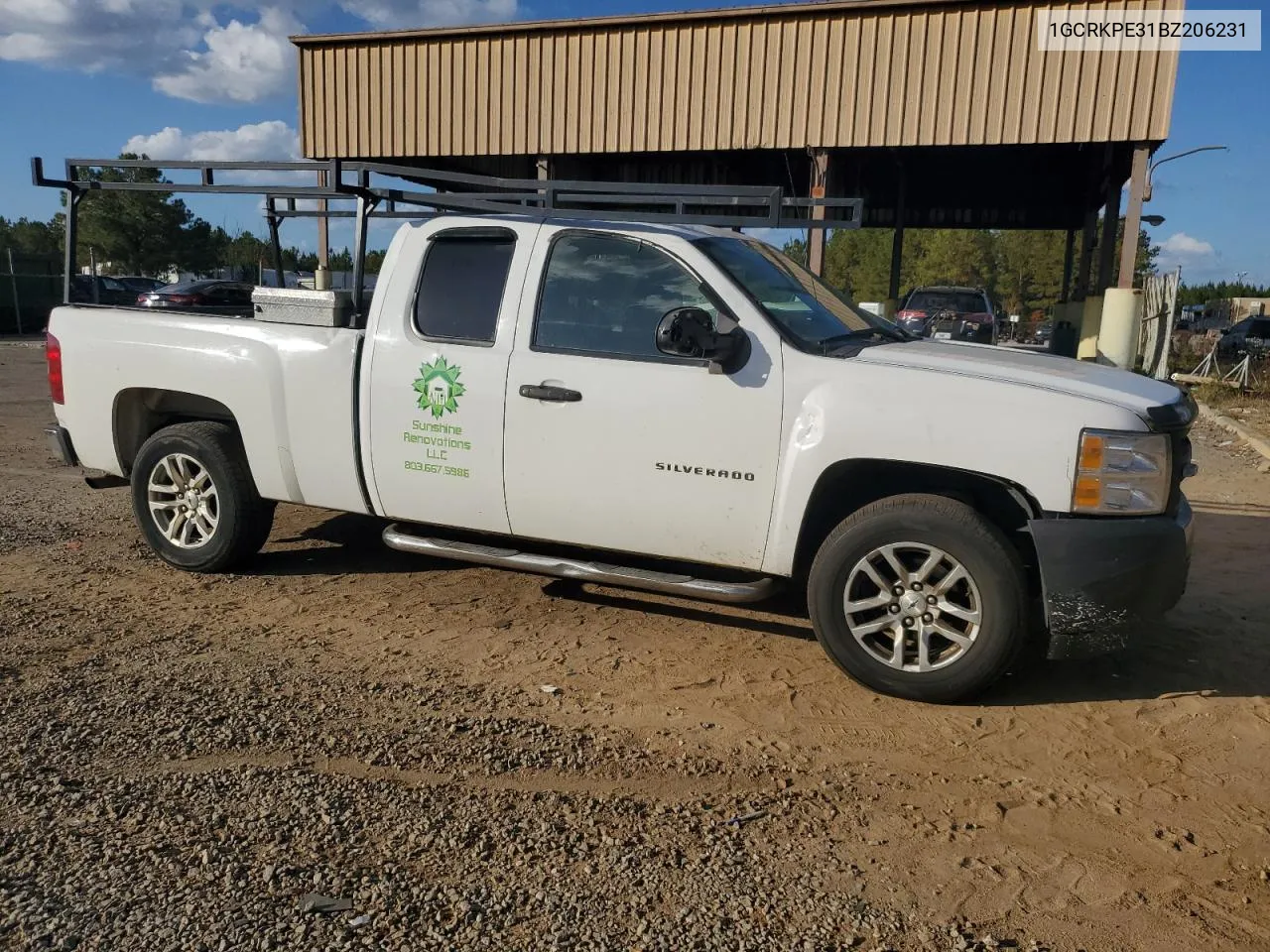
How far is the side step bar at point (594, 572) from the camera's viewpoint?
4.25 m

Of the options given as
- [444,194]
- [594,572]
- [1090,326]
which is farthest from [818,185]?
[594,572]

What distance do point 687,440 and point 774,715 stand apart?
3.97ft

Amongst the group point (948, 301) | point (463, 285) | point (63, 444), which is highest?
point (948, 301)

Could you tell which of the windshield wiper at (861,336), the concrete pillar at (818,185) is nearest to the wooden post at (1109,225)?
the concrete pillar at (818,185)

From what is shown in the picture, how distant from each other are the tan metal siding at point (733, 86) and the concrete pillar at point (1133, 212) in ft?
2.10

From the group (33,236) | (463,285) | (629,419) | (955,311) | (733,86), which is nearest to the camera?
(629,419)

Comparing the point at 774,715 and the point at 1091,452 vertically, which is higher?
the point at 1091,452

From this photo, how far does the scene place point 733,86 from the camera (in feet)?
53.8

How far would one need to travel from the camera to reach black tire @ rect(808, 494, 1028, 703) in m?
3.79

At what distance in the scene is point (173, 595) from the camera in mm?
5172

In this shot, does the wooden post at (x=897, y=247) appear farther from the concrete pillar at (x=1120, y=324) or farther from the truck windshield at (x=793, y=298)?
the truck windshield at (x=793, y=298)

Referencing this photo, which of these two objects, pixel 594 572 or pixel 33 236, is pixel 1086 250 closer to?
pixel 594 572

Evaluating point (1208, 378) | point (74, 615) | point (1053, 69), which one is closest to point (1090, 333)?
point (1208, 378)

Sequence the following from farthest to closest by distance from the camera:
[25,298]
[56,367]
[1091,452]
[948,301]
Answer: [25,298], [948,301], [56,367], [1091,452]
